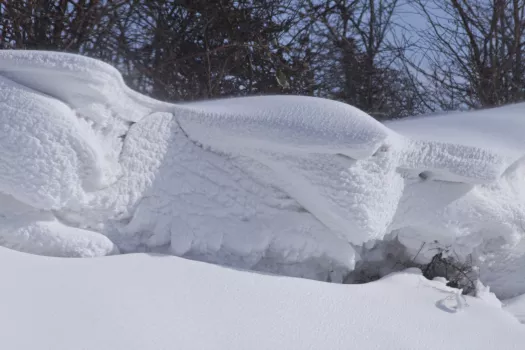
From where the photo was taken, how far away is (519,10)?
700 centimetres

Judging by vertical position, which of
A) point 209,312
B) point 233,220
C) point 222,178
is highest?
point 222,178

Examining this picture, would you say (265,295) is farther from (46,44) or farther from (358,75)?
(358,75)

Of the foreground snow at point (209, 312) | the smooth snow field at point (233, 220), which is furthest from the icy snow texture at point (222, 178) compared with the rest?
the foreground snow at point (209, 312)

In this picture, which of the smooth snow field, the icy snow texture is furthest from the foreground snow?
the icy snow texture

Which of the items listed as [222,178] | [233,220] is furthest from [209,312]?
[222,178]

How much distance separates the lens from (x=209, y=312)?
1678 millimetres

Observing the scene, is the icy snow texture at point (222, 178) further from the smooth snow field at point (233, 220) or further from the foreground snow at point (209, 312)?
the foreground snow at point (209, 312)

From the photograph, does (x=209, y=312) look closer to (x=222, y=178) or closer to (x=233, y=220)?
(x=233, y=220)

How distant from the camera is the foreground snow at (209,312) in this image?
1.51 m

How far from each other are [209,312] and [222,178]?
548 millimetres

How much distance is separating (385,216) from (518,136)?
2.92ft

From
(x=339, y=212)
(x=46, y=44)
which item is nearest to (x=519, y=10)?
(x=46, y=44)

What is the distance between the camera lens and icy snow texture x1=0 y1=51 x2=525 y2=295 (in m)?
1.83

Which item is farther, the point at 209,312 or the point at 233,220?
the point at 233,220
